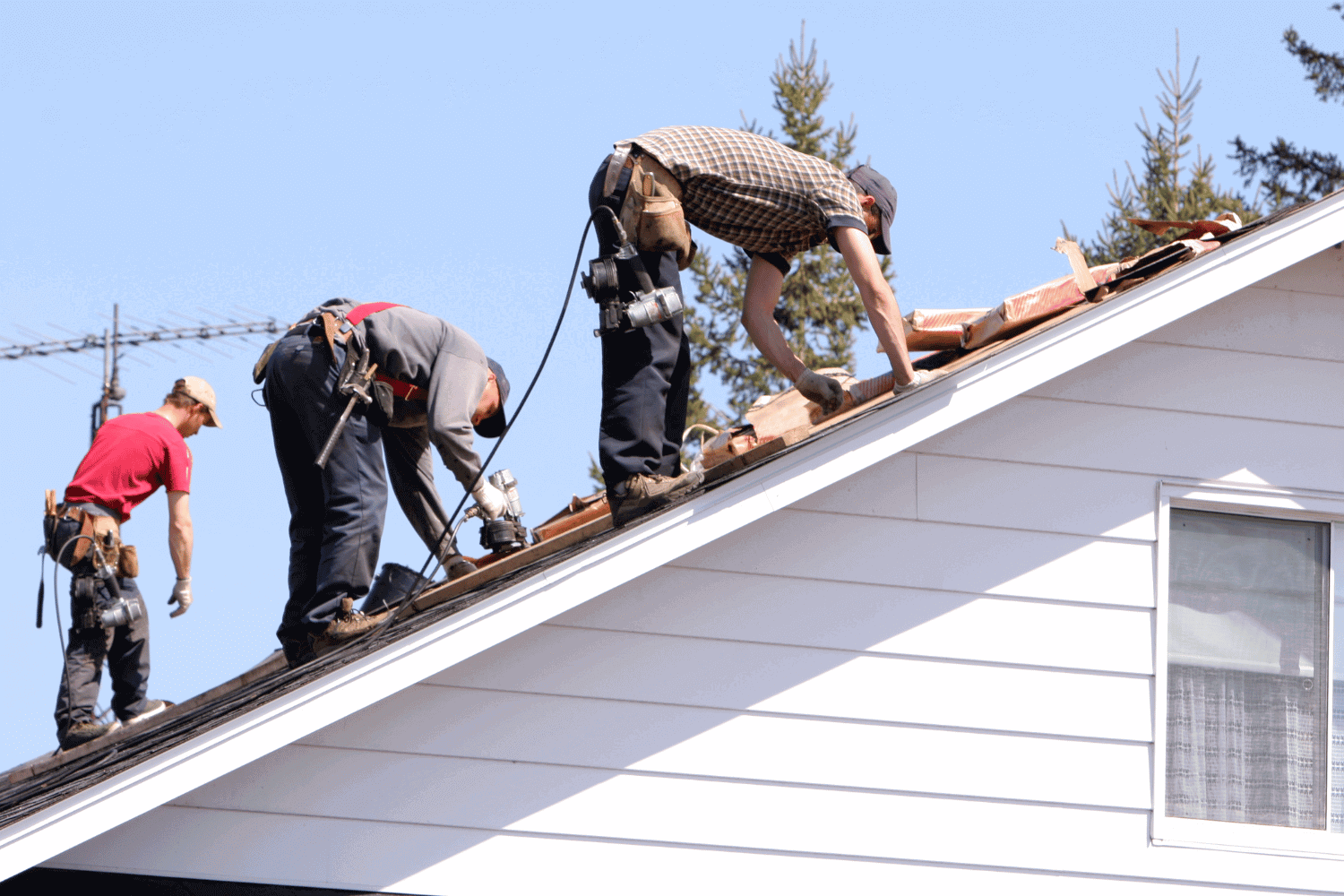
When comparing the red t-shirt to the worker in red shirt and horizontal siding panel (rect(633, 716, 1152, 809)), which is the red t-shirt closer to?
the worker in red shirt

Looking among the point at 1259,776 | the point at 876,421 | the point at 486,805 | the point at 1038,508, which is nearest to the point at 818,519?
the point at 876,421

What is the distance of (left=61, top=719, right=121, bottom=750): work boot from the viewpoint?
253 inches

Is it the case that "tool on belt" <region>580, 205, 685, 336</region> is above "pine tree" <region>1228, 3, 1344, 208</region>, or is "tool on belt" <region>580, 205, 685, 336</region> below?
below

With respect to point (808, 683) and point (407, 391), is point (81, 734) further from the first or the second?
point (808, 683)

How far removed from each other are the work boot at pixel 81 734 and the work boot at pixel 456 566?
2246mm

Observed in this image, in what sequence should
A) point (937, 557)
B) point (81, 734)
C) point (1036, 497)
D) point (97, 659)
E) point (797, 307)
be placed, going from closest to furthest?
point (937, 557)
point (1036, 497)
point (81, 734)
point (97, 659)
point (797, 307)

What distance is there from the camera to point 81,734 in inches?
254

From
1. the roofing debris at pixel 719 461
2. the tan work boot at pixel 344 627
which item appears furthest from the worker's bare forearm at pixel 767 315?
the tan work boot at pixel 344 627

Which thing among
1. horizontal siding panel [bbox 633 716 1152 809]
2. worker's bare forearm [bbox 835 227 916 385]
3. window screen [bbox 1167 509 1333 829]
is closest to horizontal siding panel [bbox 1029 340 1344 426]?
window screen [bbox 1167 509 1333 829]

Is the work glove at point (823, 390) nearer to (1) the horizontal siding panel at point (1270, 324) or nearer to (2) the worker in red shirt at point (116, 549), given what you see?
(1) the horizontal siding panel at point (1270, 324)

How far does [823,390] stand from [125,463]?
3.72 metres

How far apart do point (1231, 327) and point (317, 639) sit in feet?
12.6

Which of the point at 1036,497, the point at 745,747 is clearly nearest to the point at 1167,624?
the point at 1036,497

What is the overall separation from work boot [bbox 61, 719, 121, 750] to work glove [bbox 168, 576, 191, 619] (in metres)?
0.70
